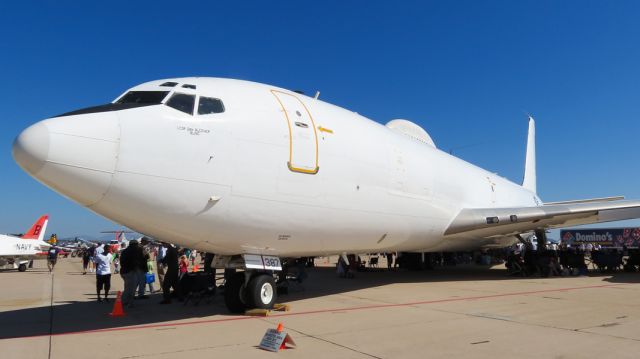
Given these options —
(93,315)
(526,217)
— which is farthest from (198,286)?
(526,217)

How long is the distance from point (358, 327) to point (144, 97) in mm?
5194

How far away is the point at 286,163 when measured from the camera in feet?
26.8

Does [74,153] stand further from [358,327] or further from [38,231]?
[38,231]

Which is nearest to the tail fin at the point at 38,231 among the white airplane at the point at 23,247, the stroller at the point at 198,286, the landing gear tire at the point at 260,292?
the white airplane at the point at 23,247

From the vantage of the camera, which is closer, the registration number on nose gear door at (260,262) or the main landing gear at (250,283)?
the registration number on nose gear door at (260,262)

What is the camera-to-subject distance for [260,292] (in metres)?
8.81

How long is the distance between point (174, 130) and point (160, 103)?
592 millimetres

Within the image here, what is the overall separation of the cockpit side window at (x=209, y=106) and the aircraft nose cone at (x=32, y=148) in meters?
2.30

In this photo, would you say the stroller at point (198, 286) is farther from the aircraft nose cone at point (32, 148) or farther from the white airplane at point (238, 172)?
the aircraft nose cone at point (32, 148)

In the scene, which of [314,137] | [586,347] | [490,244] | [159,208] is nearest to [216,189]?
[159,208]

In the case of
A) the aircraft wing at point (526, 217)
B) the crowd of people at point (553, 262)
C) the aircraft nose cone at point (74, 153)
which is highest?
the aircraft nose cone at point (74, 153)

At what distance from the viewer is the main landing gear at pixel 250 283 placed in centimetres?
870

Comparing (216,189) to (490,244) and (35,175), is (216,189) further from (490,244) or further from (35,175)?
(490,244)

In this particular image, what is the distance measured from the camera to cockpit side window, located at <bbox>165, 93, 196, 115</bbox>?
23.9 ft
